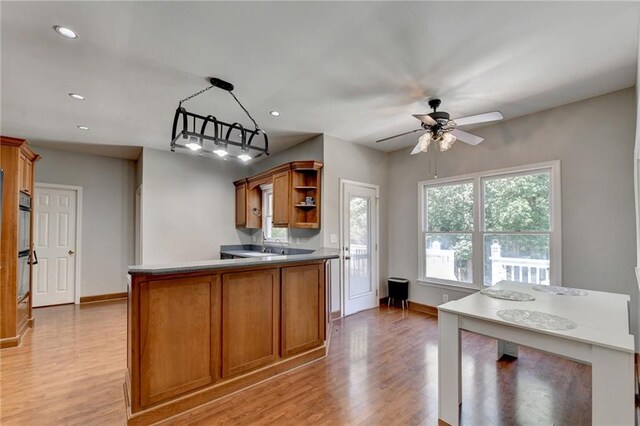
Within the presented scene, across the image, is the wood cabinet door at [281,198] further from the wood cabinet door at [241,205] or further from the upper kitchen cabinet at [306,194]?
the wood cabinet door at [241,205]

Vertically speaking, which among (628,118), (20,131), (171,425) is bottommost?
(171,425)

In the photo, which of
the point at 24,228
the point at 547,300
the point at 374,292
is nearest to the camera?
the point at 547,300

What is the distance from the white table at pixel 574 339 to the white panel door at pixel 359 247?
7.87 ft

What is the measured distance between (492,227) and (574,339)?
2.77 m

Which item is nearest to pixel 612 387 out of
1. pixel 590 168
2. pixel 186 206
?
pixel 590 168

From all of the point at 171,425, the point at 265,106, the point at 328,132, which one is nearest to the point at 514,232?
the point at 328,132

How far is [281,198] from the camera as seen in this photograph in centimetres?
466

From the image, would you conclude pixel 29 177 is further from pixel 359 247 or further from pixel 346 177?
pixel 359 247

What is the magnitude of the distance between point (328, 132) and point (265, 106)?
1193 millimetres

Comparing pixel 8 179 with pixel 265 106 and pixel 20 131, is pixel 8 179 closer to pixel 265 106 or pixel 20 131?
pixel 20 131

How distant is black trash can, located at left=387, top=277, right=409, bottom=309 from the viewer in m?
4.91

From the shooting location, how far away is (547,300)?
90.0 inches

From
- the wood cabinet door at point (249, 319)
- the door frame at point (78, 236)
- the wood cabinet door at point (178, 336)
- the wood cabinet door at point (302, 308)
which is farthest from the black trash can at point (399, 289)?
the door frame at point (78, 236)

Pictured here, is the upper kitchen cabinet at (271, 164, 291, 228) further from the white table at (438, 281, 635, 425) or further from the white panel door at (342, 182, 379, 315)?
the white table at (438, 281, 635, 425)
